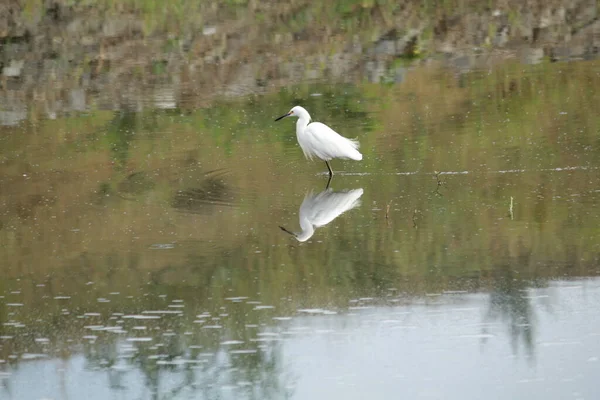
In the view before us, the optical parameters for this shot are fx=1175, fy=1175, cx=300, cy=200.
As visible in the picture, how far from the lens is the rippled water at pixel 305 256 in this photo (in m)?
6.66

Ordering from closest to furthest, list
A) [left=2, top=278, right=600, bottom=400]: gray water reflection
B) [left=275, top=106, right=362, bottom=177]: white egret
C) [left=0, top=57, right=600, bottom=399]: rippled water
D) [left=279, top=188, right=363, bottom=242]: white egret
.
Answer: [left=2, top=278, right=600, bottom=400]: gray water reflection
[left=0, top=57, right=600, bottom=399]: rippled water
[left=279, top=188, right=363, bottom=242]: white egret
[left=275, top=106, right=362, bottom=177]: white egret

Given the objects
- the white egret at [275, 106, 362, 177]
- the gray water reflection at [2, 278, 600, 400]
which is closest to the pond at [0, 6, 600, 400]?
the gray water reflection at [2, 278, 600, 400]

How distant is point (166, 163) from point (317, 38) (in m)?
8.70

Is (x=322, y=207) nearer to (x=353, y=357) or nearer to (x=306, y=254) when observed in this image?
(x=306, y=254)

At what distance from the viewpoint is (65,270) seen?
893 centimetres

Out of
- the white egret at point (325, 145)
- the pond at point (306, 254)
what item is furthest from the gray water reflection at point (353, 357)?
the white egret at point (325, 145)

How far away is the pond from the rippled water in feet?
0.07

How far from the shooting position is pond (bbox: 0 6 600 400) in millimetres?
6660

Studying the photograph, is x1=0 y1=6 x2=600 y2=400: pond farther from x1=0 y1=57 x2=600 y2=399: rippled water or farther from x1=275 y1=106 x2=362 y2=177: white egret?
x1=275 y1=106 x2=362 y2=177: white egret

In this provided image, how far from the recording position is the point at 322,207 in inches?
408

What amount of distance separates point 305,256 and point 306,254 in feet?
0.19

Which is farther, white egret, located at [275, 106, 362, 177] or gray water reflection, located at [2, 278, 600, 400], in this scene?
white egret, located at [275, 106, 362, 177]

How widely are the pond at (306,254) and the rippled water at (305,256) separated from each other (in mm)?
22

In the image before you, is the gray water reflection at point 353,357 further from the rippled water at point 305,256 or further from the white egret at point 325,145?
the white egret at point 325,145
